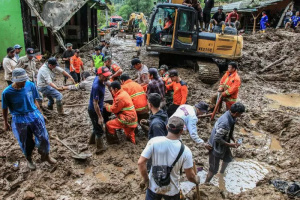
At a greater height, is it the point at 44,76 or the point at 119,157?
the point at 44,76

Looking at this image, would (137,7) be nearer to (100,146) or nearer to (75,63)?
(75,63)

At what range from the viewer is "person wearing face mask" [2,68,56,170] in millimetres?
3543

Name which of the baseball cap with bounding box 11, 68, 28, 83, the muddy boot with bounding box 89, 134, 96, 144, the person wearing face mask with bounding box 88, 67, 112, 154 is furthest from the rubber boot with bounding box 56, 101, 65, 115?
the baseball cap with bounding box 11, 68, 28, 83

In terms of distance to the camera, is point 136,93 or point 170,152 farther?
point 136,93

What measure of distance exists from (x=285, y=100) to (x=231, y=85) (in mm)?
4308

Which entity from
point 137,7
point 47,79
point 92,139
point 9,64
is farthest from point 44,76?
point 137,7

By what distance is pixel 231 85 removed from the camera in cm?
554

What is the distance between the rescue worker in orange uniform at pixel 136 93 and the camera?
4961 mm

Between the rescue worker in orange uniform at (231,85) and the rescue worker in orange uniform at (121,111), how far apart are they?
7.96 ft

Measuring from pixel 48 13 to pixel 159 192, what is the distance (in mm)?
10626

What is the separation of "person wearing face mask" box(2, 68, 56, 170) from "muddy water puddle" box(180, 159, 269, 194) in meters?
2.57

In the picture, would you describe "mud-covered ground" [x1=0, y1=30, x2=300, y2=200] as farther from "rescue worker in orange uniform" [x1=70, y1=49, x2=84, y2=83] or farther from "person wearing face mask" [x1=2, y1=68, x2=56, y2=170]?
"rescue worker in orange uniform" [x1=70, y1=49, x2=84, y2=83]

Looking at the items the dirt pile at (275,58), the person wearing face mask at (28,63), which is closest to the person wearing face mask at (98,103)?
the person wearing face mask at (28,63)

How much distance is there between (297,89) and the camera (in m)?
9.66
